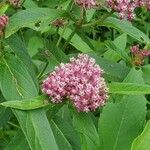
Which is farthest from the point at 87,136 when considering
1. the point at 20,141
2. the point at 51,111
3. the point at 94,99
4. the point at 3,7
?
the point at 3,7

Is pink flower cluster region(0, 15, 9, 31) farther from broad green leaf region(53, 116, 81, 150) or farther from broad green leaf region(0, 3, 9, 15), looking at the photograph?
broad green leaf region(53, 116, 81, 150)

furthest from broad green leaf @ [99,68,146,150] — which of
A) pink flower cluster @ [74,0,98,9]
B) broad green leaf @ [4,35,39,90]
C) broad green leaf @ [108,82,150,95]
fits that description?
pink flower cluster @ [74,0,98,9]

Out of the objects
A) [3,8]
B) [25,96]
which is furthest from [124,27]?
[25,96]

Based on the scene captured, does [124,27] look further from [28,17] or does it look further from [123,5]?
[28,17]

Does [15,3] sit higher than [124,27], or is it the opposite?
[15,3]

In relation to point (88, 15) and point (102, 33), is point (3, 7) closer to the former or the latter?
point (88, 15)

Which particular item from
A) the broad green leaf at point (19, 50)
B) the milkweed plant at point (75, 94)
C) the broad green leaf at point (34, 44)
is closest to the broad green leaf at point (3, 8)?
the milkweed plant at point (75, 94)
